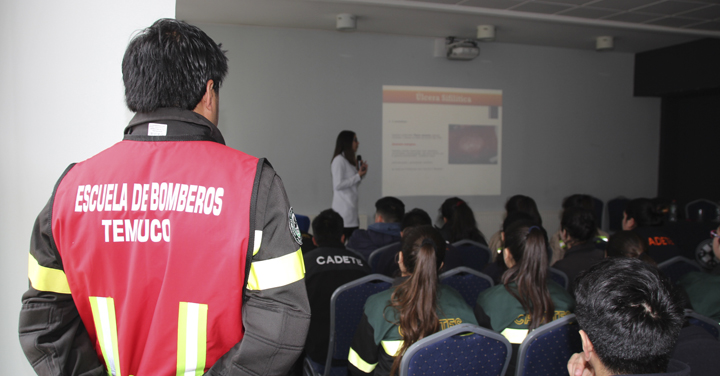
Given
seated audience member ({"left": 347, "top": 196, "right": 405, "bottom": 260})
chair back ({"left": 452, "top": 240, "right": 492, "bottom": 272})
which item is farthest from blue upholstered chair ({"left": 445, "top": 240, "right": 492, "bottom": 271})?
seated audience member ({"left": 347, "top": 196, "right": 405, "bottom": 260})

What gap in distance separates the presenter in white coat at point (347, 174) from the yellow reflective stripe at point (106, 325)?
12.2 feet

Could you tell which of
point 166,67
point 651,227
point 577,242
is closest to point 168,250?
point 166,67

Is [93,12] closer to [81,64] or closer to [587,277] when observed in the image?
[81,64]

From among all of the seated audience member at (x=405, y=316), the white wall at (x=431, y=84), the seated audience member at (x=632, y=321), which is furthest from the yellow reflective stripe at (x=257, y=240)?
the white wall at (x=431, y=84)

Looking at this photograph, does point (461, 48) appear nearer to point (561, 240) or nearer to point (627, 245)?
point (561, 240)

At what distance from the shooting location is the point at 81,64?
1.37 m

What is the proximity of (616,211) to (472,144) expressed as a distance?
7.40 feet

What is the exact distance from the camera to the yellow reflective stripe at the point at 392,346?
1.70m

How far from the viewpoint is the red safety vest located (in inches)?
32.9

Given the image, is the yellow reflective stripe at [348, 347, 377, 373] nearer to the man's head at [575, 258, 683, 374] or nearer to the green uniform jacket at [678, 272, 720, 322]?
the man's head at [575, 258, 683, 374]

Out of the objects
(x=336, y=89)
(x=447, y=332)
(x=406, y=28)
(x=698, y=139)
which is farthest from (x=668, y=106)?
(x=447, y=332)

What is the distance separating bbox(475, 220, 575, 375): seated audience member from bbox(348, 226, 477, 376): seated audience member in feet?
0.62

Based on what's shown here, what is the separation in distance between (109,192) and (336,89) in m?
4.75

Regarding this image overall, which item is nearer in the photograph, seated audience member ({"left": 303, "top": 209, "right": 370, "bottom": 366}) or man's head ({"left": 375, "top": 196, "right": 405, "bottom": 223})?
seated audience member ({"left": 303, "top": 209, "right": 370, "bottom": 366})
